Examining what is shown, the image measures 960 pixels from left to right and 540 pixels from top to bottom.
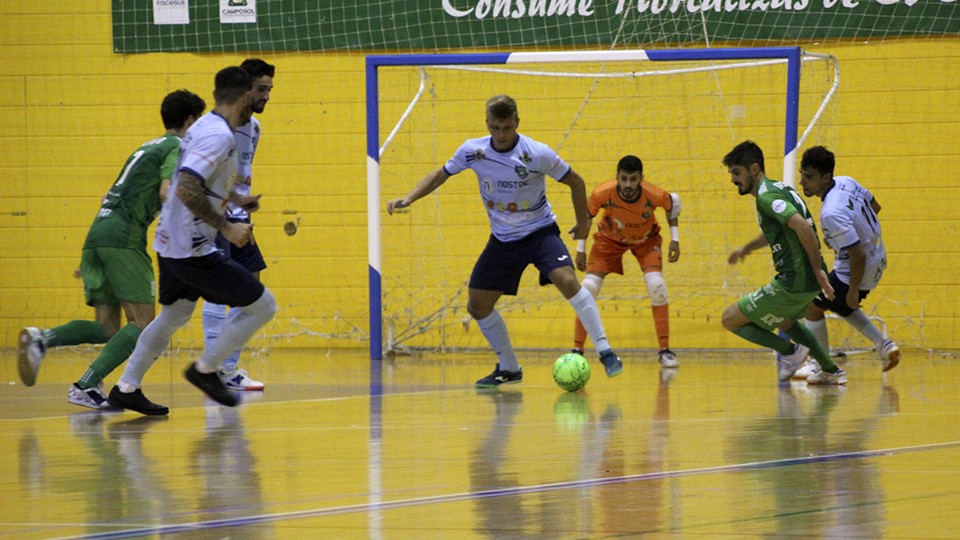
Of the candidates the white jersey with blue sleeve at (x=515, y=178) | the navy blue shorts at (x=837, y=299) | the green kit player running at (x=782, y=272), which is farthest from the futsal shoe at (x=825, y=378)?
the white jersey with blue sleeve at (x=515, y=178)

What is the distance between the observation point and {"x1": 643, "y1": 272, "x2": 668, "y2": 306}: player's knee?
524 inches

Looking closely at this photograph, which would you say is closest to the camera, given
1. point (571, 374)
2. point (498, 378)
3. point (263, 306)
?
point (263, 306)

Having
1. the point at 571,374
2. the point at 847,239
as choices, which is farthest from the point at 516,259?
the point at 847,239

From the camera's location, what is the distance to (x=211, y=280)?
8.32m

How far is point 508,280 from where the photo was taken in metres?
10.7

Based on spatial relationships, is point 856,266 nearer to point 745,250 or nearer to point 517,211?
point 745,250

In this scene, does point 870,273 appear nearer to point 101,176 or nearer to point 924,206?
point 924,206

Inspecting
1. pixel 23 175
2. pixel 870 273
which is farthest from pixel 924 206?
pixel 23 175

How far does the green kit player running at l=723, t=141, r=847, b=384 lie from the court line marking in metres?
Result: 3.13

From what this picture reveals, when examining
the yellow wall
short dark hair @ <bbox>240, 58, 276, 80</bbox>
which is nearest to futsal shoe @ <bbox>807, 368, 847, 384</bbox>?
the yellow wall

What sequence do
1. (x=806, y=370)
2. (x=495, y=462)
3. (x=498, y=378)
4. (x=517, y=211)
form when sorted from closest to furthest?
(x=495, y=462) < (x=517, y=211) < (x=498, y=378) < (x=806, y=370)

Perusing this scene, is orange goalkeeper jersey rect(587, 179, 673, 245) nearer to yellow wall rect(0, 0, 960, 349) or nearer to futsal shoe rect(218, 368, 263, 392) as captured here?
yellow wall rect(0, 0, 960, 349)

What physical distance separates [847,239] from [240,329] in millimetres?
4385

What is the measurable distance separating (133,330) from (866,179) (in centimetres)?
785
